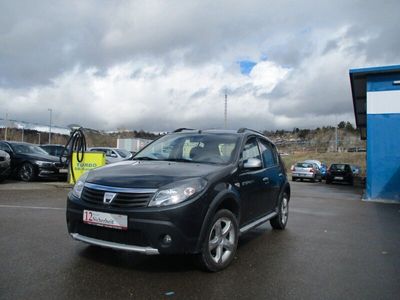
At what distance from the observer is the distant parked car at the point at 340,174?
87.2 ft

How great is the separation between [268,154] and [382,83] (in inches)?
394

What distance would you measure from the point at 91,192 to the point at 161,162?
1.10m

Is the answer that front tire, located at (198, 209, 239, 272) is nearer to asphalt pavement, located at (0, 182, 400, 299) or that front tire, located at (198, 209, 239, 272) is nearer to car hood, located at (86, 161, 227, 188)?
asphalt pavement, located at (0, 182, 400, 299)

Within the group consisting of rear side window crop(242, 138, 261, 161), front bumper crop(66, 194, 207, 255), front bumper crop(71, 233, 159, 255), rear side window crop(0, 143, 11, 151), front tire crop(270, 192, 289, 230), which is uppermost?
rear side window crop(242, 138, 261, 161)

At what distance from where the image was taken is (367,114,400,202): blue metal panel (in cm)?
1436

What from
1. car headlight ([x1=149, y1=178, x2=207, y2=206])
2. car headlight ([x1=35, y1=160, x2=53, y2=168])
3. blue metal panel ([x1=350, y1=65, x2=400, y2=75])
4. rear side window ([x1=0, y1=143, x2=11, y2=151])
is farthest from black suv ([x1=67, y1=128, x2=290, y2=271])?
rear side window ([x1=0, y1=143, x2=11, y2=151])

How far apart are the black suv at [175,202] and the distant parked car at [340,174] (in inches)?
900

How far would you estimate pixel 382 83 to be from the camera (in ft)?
47.9

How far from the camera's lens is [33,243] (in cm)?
536

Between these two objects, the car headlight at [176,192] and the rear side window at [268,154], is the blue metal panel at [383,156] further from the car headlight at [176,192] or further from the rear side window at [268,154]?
the car headlight at [176,192]

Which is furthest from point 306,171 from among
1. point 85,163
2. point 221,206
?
point 221,206

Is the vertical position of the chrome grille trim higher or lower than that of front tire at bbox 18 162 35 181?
higher

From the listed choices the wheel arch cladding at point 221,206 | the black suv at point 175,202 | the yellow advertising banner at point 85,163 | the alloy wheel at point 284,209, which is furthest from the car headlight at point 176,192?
the yellow advertising banner at point 85,163

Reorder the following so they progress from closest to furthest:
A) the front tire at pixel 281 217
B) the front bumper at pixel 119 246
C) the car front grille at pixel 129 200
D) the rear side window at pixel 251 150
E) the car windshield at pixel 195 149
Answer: the front bumper at pixel 119 246, the car front grille at pixel 129 200, the car windshield at pixel 195 149, the rear side window at pixel 251 150, the front tire at pixel 281 217
